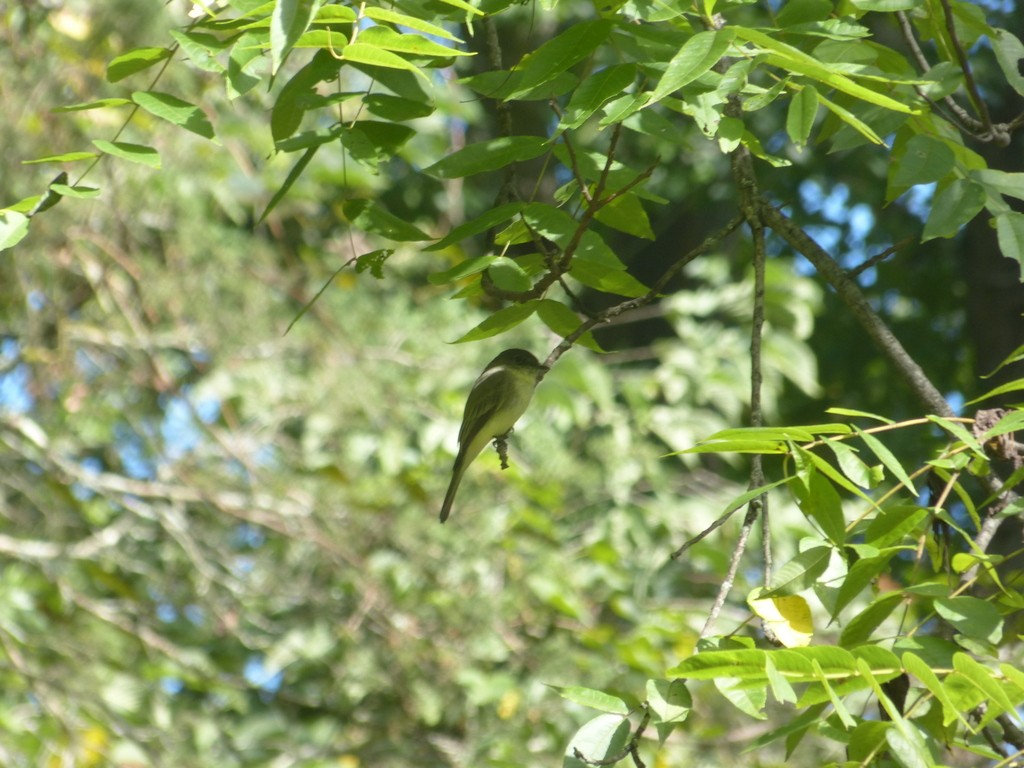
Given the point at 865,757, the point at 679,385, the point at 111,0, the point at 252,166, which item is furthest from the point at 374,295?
the point at 865,757

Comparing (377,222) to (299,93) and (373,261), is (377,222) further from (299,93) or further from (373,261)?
(299,93)

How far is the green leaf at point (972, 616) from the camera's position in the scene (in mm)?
1531

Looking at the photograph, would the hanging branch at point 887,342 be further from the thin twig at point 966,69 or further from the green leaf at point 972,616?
the thin twig at point 966,69

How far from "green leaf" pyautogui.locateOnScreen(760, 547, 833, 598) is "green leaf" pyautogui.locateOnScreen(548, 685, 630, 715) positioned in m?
0.26

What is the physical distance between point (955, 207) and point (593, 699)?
36.0 inches

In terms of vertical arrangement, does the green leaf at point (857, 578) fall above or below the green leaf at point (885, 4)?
below

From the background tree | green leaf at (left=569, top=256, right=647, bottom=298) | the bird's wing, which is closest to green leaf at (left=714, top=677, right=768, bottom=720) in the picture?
green leaf at (left=569, top=256, right=647, bottom=298)

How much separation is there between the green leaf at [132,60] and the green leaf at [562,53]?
58cm

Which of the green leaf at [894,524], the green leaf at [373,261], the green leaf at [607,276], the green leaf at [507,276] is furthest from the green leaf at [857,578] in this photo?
the green leaf at [373,261]

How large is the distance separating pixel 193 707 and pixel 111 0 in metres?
3.56

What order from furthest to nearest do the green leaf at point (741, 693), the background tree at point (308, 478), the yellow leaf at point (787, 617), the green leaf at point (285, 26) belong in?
the background tree at point (308, 478) → the yellow leaf at point (787, 617) → the green leaf at point (741, 693) → the green leaf at point (285, 26)

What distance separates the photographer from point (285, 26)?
131 centimetres

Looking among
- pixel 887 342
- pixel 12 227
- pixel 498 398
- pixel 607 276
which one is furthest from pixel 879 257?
pixel 498 398

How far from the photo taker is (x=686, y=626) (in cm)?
593
